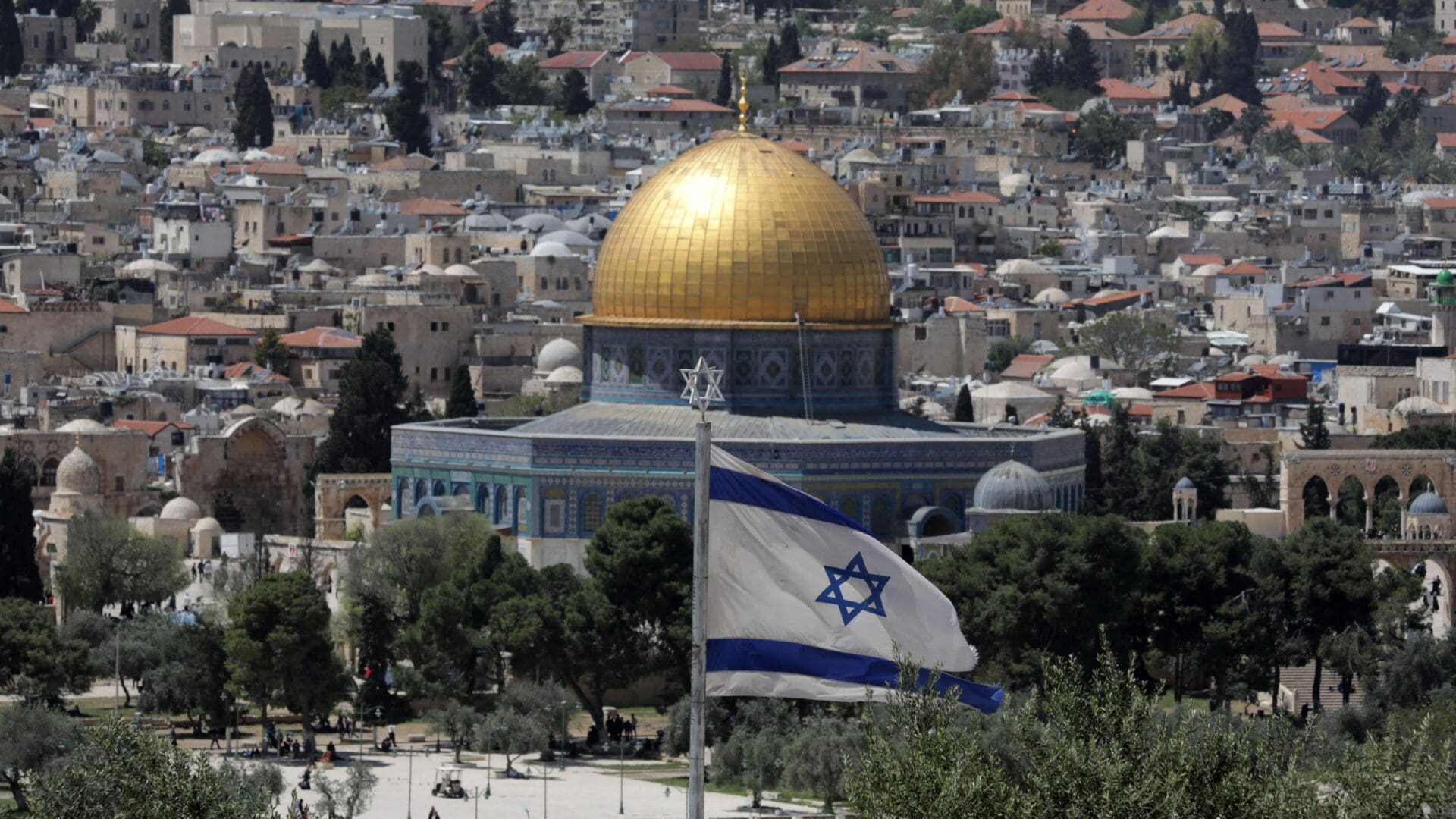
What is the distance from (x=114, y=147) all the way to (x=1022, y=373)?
129 ft

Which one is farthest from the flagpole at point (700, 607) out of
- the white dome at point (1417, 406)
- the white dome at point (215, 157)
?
the white dome at point (215, 157)

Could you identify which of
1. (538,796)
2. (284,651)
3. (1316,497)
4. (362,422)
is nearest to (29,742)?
(284,651)

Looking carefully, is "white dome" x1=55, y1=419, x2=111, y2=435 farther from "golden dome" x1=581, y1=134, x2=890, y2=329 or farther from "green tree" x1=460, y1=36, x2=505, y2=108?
"green tree" x1=460, y1=36, x2=505, y2=108

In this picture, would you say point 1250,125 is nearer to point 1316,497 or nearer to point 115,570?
point 1316,497

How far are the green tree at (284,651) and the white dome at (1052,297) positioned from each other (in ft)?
169

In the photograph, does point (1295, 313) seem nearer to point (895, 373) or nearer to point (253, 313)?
point (253, 313)

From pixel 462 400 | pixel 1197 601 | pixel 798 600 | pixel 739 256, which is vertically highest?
pixel 798 600

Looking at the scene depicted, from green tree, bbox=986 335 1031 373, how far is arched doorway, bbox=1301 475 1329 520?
23367 mm

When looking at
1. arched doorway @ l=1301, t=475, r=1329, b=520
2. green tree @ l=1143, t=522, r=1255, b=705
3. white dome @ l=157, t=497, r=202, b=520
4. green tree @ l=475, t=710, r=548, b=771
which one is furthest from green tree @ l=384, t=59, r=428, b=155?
green tree @ l=475, t=710, r=548, b=771

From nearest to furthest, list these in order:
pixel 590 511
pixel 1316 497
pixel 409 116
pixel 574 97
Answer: pixel 590 511 → pixel 1316 497 → pixel 409 116 → pixel 574 97

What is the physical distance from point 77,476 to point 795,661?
138 feet

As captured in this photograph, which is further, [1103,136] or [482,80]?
[482,80]

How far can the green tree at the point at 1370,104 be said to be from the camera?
491ft

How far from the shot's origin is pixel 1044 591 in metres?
51.2
